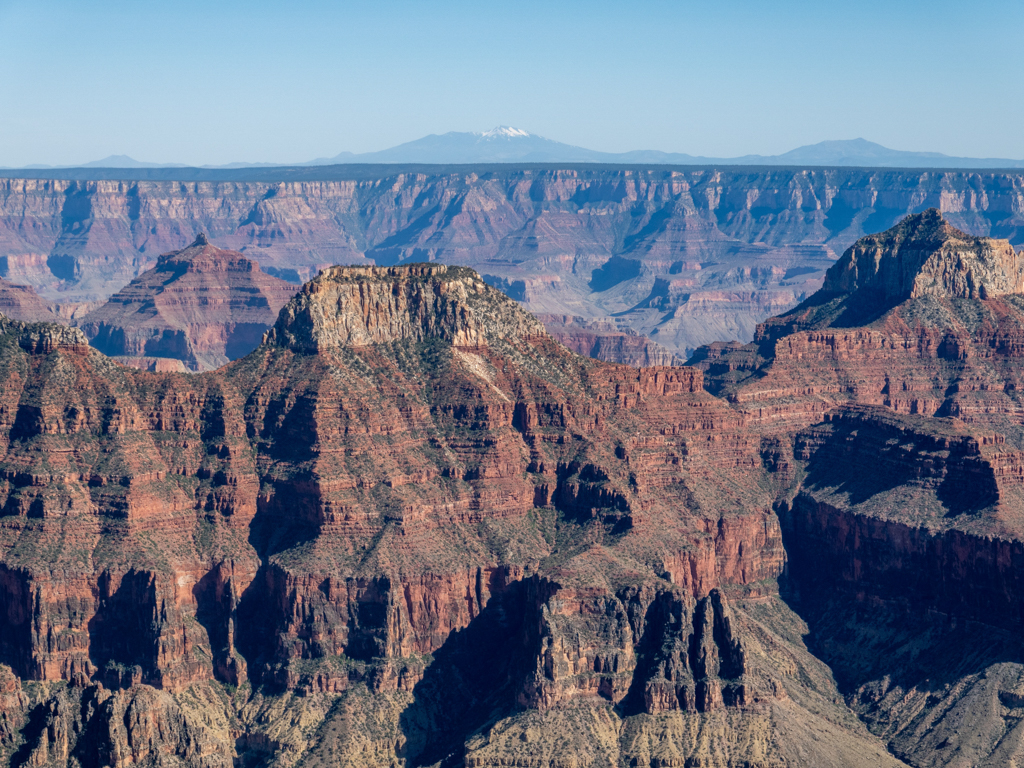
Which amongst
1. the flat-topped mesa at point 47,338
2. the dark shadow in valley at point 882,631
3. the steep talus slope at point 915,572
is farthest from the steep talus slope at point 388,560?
the steep talus slope at point 915,572

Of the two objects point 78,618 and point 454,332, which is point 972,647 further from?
point 78,618

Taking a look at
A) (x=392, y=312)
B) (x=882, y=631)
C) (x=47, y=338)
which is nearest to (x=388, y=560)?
(x=392, y=312)

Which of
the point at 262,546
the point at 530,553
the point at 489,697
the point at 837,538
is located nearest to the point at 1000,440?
the point at 837,538

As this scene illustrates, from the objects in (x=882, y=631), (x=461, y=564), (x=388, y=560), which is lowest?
(x=882, y=631)

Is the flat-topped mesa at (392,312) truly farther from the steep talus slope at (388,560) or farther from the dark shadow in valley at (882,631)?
the dark shadow in valley at (882,631)

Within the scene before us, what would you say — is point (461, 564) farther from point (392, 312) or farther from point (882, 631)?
point (882, 631)

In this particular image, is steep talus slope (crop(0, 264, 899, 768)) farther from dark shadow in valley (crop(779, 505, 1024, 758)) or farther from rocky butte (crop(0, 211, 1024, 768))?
dark shadow in valley (crop(779, 505, 1024, 758))

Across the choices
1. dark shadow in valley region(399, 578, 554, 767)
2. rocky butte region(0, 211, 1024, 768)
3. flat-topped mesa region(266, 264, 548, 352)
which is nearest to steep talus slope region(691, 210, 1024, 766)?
rocky butte region(0, 211, 1024, 768)
